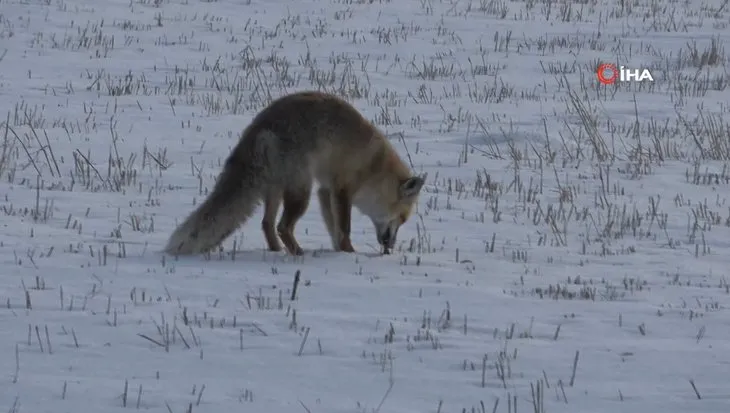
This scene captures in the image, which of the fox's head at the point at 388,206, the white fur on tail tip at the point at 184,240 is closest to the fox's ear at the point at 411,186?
the fox's head at the point at 388,206

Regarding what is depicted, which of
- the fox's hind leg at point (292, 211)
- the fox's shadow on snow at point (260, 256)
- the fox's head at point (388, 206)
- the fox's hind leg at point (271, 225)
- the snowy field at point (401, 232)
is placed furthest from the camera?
the fox's head at point (388, 206)

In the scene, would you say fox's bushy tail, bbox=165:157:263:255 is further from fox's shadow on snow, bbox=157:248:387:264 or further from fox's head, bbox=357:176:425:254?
fox's head, bbox=357:176:425:254

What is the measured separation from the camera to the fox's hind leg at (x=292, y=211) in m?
8.87

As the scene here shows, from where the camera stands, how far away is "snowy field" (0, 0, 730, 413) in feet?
19.2

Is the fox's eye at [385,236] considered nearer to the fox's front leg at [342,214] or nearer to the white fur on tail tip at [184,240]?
the fox's front leg at [342,214]

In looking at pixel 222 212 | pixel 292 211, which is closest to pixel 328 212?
pixel 292 211

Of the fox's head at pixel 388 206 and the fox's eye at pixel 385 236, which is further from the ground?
the fox's head at pixel 388 206

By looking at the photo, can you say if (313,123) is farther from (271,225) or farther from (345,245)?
(345,245)

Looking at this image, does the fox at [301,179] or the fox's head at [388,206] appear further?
the fox's head at [388,206]

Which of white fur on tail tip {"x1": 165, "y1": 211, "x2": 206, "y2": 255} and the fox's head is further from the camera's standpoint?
the fox's head

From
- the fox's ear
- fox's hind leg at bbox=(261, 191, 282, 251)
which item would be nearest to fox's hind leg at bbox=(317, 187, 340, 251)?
fox's hind leg at bbox=(261, 191, 282, 251)

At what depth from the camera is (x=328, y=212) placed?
31.1ft

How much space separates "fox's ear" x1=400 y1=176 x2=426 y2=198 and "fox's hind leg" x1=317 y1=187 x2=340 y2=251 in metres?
0.53

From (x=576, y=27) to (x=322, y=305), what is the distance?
1598 centimetres
